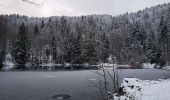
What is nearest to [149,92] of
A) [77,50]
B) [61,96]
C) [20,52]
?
[61,96]

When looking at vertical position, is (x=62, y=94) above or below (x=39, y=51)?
below

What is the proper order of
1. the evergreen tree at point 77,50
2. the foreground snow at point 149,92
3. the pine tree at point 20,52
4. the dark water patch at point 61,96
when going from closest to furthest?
1. the foreground snow at point 149,92
2. the dark water patch at point 61,96
3. the pine tree at point 20,52
4. the evergreen tree at point 77,50

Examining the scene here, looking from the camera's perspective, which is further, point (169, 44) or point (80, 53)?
point (169, 44)

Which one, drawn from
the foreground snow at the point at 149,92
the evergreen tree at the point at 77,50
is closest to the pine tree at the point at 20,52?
the evergreen tree at the point at 77,50

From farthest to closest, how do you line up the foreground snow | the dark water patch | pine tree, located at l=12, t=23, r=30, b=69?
1. pine tree, located at l=12, t=23, r=30, b=69
2. the dark water patch
3. the foreground snow

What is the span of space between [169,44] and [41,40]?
47823 mm

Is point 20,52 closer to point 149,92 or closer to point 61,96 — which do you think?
point 61,96

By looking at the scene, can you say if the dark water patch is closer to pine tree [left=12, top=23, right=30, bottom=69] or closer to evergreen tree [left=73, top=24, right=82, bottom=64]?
pine tree [left=12, top=23, right=30, bottom=69]

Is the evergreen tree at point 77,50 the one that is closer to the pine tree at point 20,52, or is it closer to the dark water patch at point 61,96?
the pine tree at point 20,52

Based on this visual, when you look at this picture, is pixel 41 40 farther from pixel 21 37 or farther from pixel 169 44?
pixel 169 44

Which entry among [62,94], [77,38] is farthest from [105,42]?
[62,94]

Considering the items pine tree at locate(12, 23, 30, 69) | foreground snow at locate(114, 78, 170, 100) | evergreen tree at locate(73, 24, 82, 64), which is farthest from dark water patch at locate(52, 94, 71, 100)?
evergreen tree at locate(73, 24, 82, 64)

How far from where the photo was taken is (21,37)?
68.9 m

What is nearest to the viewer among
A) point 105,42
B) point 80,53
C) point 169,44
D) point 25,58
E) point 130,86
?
point 130,86
